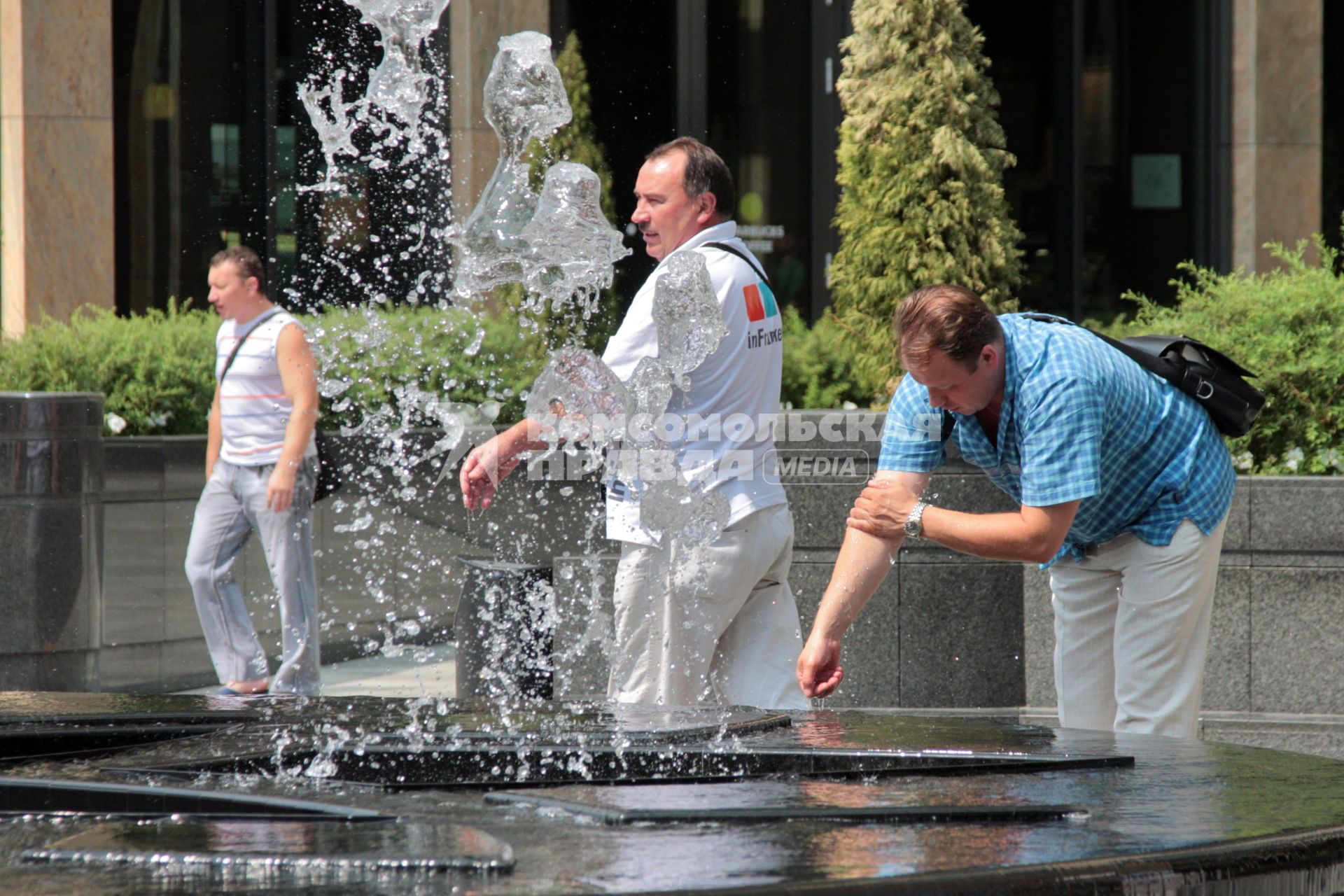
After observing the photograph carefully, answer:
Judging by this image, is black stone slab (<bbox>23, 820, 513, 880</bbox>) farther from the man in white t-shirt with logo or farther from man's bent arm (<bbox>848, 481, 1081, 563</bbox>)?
the man in white t-shirt with logo

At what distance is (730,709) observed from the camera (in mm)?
3195

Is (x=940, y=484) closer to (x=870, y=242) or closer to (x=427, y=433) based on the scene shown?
(x=870, y=242)

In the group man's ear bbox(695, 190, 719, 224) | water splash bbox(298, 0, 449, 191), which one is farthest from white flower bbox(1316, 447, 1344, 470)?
water splash bbox(298, 0, 449, 191)

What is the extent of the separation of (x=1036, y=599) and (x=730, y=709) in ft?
10.7

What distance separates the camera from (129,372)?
8844 mm

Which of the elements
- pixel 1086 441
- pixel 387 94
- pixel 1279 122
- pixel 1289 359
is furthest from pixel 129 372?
pixel 1279 122

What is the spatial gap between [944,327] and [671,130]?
1065 cm

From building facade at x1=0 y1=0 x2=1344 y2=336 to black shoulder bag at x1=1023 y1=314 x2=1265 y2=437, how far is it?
8.77 m

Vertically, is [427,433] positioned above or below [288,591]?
above

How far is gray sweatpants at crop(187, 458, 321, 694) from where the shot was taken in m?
7.38

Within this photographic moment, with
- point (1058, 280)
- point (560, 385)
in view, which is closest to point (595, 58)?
point (1058, 280)

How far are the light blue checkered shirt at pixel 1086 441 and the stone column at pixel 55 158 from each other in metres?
9.33

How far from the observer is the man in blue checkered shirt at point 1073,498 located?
369 centimetres

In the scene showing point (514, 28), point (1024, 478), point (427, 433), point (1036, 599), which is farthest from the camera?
point (514, 28)
